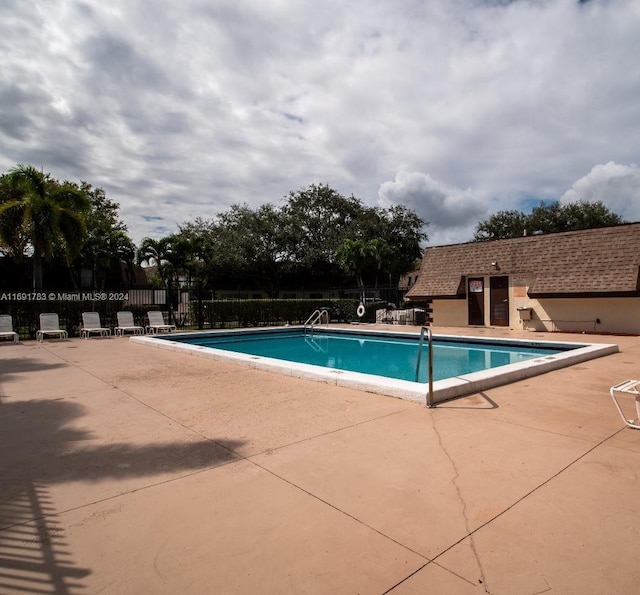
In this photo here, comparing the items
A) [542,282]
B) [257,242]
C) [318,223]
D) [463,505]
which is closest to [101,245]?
[257,242]

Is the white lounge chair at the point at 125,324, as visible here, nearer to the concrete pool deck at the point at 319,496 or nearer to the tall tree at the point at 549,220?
the concrete pool deck at the point at 319,496

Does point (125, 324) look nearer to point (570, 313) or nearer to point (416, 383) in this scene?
point (416, 383)

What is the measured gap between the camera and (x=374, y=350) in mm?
14086

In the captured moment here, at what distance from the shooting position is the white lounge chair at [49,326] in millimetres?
14766

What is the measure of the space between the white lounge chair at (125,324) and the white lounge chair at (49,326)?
5.99 ft

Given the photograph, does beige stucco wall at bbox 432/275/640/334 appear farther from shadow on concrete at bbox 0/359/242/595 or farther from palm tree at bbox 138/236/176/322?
palm tree at bbox 138/236/176/322

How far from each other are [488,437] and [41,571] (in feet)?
12.5

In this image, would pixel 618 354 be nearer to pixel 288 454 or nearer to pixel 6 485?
pixel 288 454

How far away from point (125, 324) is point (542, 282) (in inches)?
654

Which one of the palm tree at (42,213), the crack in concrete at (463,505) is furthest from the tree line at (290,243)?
the crack in concrete at (463,505)

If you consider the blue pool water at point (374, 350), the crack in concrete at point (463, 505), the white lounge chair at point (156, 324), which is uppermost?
the white lounge chair at point (156, 324)

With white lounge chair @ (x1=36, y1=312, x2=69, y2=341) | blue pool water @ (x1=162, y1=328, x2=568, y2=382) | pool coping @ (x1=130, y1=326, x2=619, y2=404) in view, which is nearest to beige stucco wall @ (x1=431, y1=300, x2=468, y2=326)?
blue pool water @ (x1=162, y1=328, x2=568, y2=382)

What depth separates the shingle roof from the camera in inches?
603

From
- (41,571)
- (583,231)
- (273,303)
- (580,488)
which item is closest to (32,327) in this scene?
(273,303)
